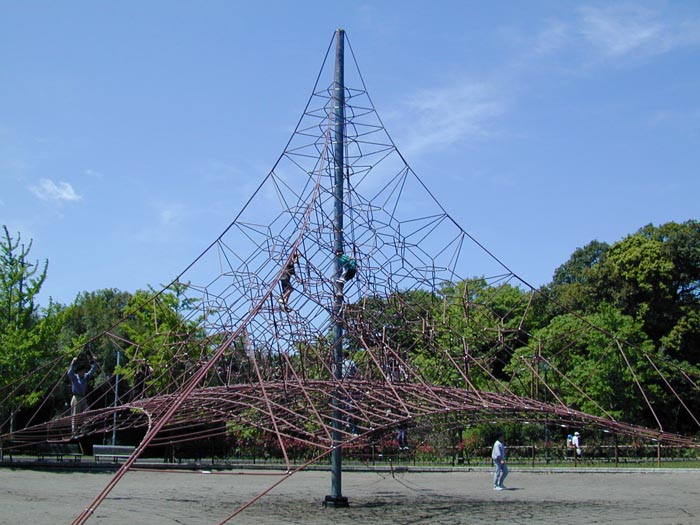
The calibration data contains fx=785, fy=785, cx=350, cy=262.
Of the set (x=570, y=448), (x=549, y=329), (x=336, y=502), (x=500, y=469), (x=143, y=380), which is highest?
(x=549, y=329)

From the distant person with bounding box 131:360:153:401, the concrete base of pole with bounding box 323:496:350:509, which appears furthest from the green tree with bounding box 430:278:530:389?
the distant person with bounding box 131:360:153:401

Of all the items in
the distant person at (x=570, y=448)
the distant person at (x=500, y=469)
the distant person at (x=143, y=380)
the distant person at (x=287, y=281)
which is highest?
the distant person at (x=287, y=281)

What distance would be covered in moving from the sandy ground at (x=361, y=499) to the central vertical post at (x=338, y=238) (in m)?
0.61

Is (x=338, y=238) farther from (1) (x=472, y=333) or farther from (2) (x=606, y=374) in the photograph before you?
(2) (x=606, y=374)

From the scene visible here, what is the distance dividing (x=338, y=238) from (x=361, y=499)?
222 inches

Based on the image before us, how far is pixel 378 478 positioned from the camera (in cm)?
2391

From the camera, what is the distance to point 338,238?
15195 millimetres

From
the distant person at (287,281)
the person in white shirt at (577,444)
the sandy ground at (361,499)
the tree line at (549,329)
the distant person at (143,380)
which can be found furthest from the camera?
the person in white shirt at (577,444)

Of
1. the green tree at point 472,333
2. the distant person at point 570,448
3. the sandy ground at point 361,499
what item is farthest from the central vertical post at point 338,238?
the distant person at point 570,448

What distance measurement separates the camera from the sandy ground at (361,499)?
41.7 feet

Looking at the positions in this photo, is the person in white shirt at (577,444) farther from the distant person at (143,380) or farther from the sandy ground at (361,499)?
the distant person at (143,380)

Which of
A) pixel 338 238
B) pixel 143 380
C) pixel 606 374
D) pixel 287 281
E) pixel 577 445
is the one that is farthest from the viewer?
pixel 606 374

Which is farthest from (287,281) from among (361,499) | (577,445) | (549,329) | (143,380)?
(549,329)

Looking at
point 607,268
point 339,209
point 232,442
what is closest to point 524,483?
point 339,209
